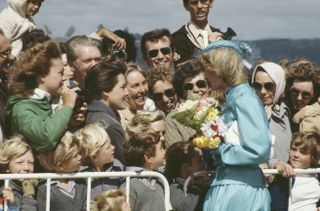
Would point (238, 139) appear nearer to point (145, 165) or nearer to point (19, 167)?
point (145, 165)

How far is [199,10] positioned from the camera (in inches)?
394

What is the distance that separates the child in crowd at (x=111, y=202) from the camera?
6.92m

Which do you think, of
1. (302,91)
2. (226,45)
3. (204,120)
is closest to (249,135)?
(204,120)

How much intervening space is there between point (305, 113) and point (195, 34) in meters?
1.55

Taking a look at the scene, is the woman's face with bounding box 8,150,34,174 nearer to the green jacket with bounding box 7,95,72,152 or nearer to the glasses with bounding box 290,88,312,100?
the green jacket with bounding box 7,95,72,152

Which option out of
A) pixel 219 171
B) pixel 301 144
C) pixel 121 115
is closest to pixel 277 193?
pixel 301 144

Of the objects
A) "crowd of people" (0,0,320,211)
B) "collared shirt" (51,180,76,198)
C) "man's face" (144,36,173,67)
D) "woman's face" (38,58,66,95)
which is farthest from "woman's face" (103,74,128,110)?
"man's face" (144,36,173,67)

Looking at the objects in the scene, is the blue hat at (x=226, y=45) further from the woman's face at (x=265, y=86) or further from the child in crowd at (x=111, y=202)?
the woman's face at (x=265, y=86)

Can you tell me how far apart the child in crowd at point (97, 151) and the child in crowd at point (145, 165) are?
0.55ft

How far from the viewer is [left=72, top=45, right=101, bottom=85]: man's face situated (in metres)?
8.67

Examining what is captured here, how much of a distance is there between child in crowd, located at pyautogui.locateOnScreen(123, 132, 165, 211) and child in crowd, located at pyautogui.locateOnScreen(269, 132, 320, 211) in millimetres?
1029

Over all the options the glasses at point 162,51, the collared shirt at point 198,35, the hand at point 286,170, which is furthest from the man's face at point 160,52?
the hand at point 286,170

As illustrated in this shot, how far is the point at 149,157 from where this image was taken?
7625 mm

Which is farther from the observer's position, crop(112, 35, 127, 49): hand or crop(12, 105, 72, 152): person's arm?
crop(112, 35, 127, 49): hand
